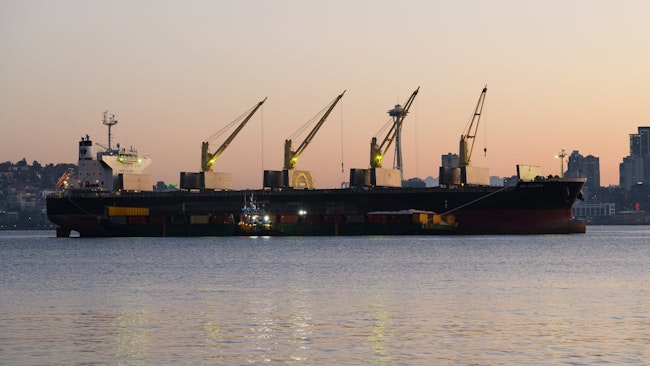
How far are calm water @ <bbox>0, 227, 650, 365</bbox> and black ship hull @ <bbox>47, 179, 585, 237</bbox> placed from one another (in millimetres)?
64160

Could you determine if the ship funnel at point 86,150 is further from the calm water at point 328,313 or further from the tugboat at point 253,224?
the calm water at point 328,313

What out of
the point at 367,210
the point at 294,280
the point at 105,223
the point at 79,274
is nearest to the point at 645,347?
the point at 294,280

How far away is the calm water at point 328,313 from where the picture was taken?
32344mm

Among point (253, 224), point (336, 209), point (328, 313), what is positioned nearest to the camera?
point (328, 313)

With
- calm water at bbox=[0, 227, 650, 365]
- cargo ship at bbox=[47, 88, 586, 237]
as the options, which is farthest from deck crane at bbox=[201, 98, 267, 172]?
calm water at bbox=[0, 227, 650, 365]

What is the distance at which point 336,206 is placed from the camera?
15550cm

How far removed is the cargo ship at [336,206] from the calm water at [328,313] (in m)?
64.5

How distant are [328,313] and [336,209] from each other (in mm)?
111769

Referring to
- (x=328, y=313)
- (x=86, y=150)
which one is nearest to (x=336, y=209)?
(x=86, y=150)

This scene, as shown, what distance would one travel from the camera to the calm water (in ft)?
106

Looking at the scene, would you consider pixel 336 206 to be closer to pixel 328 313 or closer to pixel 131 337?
pixel 328 313

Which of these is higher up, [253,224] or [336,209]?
[336,209]

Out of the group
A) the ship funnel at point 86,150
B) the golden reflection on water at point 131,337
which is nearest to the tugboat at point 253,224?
the ship funnel at point 86,150

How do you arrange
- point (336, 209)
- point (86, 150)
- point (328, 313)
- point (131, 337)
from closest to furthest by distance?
point (131, 337)
point (328, 313)
point (336, 209)
point (86, 150)
